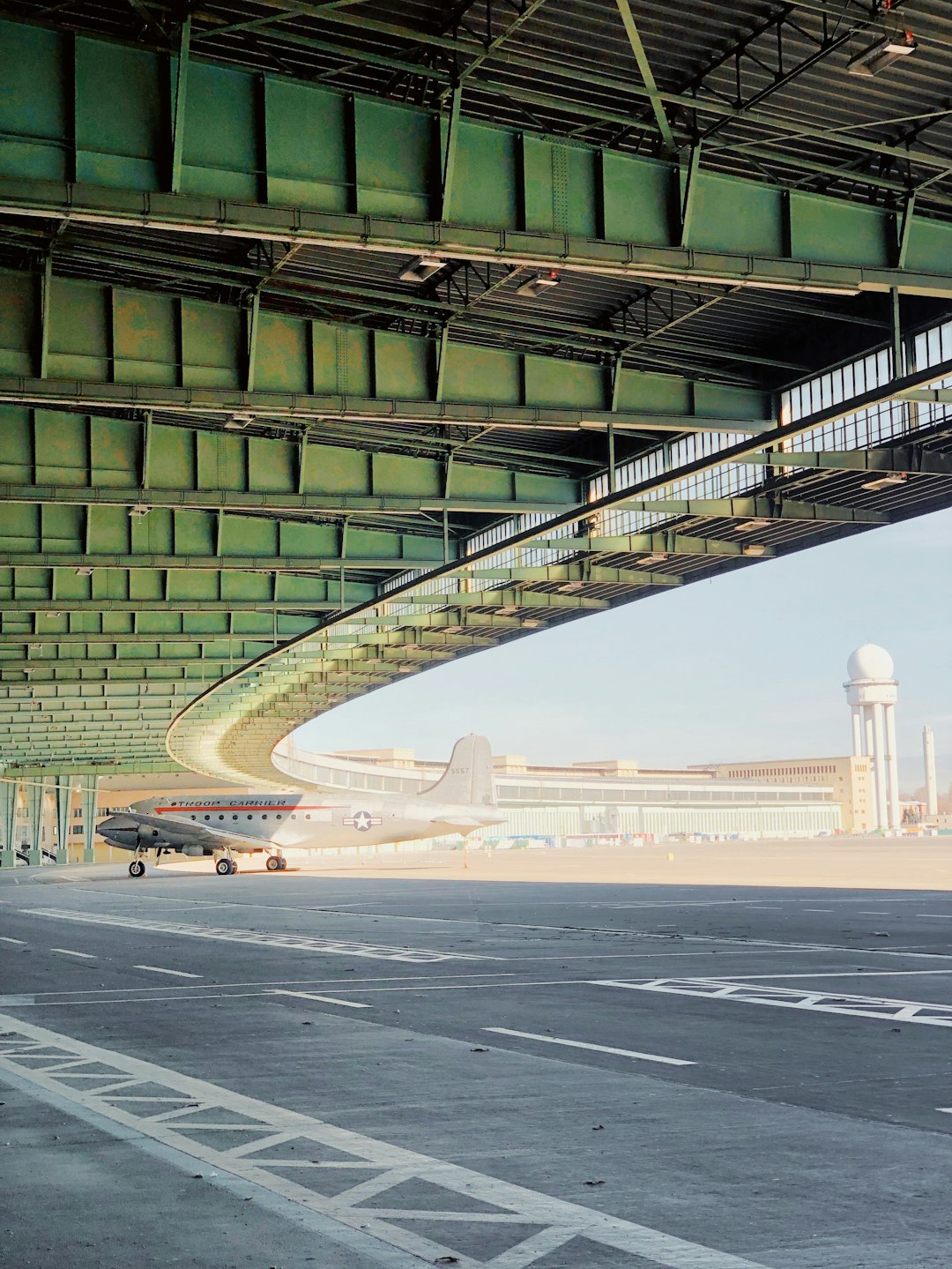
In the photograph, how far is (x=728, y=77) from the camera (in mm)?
20156

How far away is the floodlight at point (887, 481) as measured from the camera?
33.5 metres

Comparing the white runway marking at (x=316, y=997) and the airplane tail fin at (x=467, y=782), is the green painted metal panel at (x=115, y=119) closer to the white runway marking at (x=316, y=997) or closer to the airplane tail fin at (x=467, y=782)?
the white runway marking at (x=316, y=997)

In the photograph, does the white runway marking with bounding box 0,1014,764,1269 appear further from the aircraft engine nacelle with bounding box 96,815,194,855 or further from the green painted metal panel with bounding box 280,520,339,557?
the aircraft engine nacelle with bounding box 96,815,194,855

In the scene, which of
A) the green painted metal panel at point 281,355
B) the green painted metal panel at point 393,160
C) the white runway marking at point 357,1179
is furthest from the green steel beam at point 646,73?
the white runway marking at point 357,1179

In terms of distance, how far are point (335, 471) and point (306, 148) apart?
15.6m

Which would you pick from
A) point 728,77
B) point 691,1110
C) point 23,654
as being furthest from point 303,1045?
point 23,654

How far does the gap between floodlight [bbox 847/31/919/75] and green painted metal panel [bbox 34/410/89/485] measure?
17939 millimetres

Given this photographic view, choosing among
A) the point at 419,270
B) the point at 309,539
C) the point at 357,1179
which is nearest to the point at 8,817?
the point at 309,539

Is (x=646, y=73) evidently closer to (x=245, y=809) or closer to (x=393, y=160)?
(x=393, y=160)

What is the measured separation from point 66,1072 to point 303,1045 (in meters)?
2.24

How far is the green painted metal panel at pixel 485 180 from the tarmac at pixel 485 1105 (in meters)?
10.3

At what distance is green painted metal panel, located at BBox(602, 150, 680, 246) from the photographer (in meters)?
20.5

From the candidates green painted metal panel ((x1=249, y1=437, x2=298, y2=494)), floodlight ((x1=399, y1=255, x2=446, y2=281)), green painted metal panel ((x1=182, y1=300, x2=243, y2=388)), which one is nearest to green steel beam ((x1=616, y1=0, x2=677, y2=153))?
floodlight ((x1=399, y1=255, x2=446, y2=281))

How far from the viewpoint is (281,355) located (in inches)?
1025
